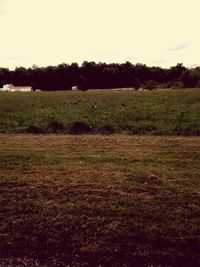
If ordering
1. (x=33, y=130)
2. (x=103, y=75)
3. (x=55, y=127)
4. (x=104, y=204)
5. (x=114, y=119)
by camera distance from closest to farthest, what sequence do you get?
(x=104, y=204) → (x=33, y=130) → (x=55, y=127) → (x=114, y=119) → (x=103, y=75)

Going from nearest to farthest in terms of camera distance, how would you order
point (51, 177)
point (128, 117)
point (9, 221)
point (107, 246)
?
point (107, 246) → point (9, 221) → point (51, 177) → point (128, 117)

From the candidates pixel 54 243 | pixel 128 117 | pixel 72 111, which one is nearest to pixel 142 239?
pixel 54 243

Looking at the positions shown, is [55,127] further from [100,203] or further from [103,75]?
[103,75]

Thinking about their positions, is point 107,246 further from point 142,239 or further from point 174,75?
point 174,75

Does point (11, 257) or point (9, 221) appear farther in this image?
A: point (9, 221)

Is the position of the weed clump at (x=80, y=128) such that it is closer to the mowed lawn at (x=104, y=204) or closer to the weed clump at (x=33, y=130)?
the weed clump at (x=33, y=130)

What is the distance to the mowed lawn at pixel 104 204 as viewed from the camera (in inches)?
256

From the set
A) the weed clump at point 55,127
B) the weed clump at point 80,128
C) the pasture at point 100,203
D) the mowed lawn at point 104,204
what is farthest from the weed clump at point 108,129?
the mowed lawn at point 104,204

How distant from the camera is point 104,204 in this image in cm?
797

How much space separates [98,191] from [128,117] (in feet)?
48.1

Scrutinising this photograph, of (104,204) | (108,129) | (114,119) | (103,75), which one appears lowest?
(104,204)

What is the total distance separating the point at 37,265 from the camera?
591cm

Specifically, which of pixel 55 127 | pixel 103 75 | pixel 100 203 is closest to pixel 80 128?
pixel 55 127

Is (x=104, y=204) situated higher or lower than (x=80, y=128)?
lower
